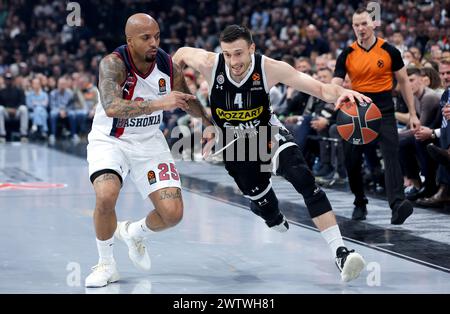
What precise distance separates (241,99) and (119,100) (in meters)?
1.04

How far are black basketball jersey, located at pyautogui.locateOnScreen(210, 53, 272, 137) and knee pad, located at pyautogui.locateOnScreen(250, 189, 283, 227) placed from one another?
0.47m

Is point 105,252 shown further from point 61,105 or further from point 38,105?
point 61,105

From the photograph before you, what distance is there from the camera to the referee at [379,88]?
24.2 feet

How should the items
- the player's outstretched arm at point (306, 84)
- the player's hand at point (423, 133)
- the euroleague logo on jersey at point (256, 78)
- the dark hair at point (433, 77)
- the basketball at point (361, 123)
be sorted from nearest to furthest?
the player's outstretched arm at point (306, 84) → the euroleague logo on jersey at point (256, 78) → the basketball at point (361, 123) → the player's hand at point (423, 133) → the dark hair at point (433, 77)

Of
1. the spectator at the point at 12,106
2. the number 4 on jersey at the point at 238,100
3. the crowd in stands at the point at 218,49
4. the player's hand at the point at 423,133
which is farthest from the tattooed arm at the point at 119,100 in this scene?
the spectator at the point at 12,106

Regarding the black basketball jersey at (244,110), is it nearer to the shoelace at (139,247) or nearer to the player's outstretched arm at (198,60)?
the player's outstretched arm at (198,60)

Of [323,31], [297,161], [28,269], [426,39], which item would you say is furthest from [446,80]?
[323,31]

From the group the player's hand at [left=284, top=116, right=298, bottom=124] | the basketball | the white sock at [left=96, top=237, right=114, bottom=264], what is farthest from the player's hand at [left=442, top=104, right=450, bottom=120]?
the white sock at [left=96, top=237, right=114, bottom=264]

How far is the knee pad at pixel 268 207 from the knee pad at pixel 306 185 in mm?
424

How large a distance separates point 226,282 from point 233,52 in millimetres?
1464

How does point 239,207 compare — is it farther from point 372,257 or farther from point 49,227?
point 372,257

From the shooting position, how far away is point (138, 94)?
5.41m

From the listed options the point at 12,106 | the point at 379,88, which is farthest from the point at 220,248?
the point at 12,106

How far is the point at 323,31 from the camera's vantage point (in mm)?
19000
